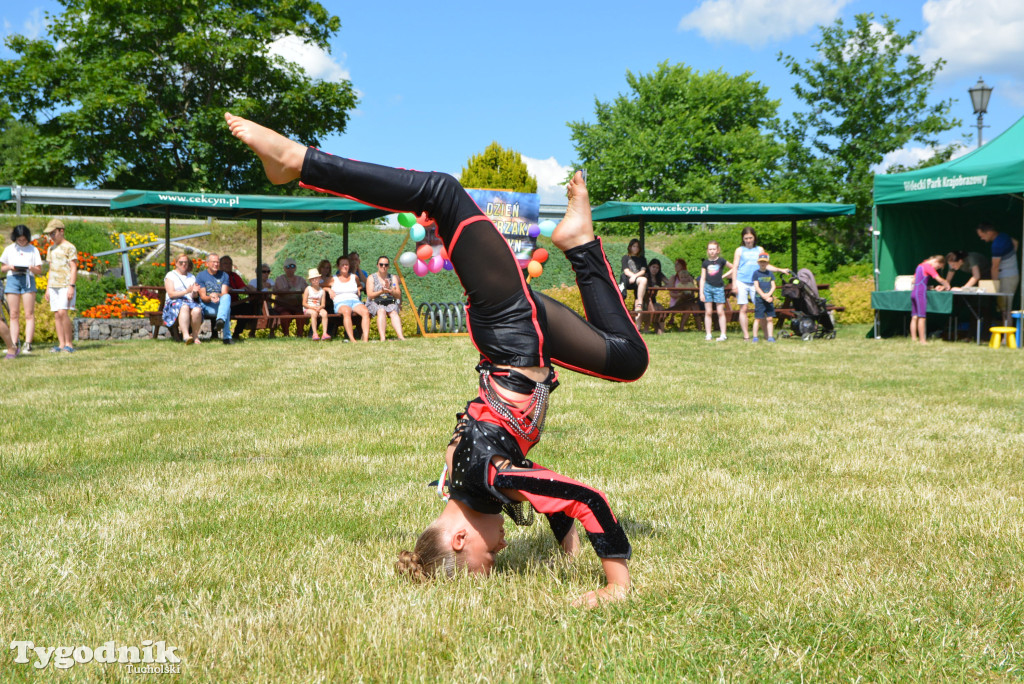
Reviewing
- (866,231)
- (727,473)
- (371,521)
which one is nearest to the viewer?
(371,521)

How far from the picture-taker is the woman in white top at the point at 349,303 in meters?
16.0

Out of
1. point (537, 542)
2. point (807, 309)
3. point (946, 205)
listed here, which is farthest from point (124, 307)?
point (946, 205)

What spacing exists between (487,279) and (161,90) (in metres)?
39.4

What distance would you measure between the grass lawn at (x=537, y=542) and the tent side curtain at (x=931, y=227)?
392 inches

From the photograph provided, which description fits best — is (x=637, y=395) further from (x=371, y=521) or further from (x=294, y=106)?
(x=294, y=106)

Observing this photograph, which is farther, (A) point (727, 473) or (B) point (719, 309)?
(B) point (719, 309)

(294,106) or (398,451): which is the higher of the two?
(294,106)

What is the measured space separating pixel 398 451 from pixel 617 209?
14.8m

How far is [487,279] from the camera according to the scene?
334cm

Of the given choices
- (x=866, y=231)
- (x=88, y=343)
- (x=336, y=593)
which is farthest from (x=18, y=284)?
(x=866, y=231)

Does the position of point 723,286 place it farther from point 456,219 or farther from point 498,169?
point 498,169

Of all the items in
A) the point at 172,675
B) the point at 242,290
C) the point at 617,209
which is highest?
the point at 617,209

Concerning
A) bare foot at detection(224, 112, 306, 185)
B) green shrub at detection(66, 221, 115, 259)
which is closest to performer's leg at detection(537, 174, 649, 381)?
bare foot at detection(224, 112, 306, 185)

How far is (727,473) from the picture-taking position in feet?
16.3
